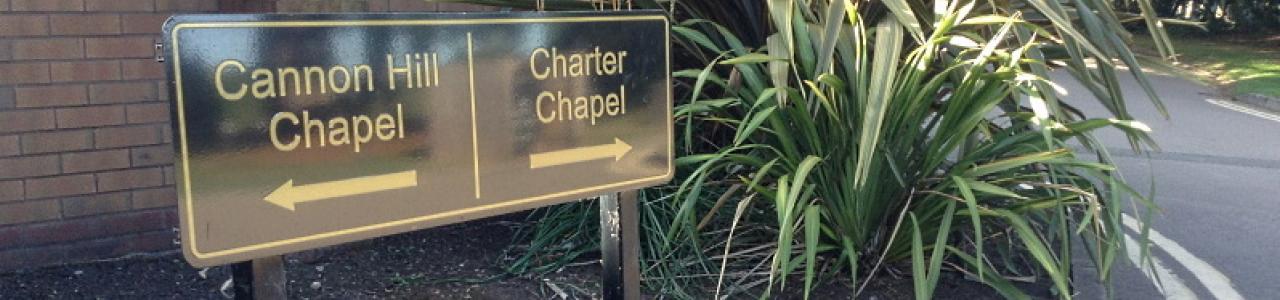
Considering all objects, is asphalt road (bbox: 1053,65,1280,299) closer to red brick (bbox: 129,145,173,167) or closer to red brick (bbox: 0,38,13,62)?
red brick (bbox: 129,145,173,167)

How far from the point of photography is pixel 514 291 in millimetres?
4277

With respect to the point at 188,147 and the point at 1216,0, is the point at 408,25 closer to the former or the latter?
the point at 188,147

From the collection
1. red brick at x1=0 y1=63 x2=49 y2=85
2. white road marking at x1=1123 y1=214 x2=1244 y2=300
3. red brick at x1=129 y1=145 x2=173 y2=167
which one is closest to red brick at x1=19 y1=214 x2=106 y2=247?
red brick at x1=129 y1=145 x2=173 y2=167

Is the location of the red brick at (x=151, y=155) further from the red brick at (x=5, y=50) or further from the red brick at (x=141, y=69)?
the red brick at (x=5, y=50)

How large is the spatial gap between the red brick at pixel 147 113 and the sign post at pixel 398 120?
255 cm

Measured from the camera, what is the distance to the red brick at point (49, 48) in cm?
446

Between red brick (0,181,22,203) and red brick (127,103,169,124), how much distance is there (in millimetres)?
485

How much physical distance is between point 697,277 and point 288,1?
2035 mm

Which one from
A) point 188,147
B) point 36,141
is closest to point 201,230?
point 188,147

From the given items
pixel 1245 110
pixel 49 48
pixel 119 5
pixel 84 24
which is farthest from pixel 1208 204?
pixel 1245 110

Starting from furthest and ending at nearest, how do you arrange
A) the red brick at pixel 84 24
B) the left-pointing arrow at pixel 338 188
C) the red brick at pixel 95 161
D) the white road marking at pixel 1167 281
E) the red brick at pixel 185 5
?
the white road marking at pixel 1167 281
the red brick at pixel 185 5
the red brick at pixel 95 161
the red brick at pixel 84 24
the left-pointing arrow at pixel 338 188

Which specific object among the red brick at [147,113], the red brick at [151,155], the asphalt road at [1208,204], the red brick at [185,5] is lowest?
the asphalt road at [1208,204]

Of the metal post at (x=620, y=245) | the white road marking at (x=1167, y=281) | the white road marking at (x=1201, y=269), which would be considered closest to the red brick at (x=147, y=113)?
the metal post at (x=620, y=245)

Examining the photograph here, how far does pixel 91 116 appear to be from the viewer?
464 cm
